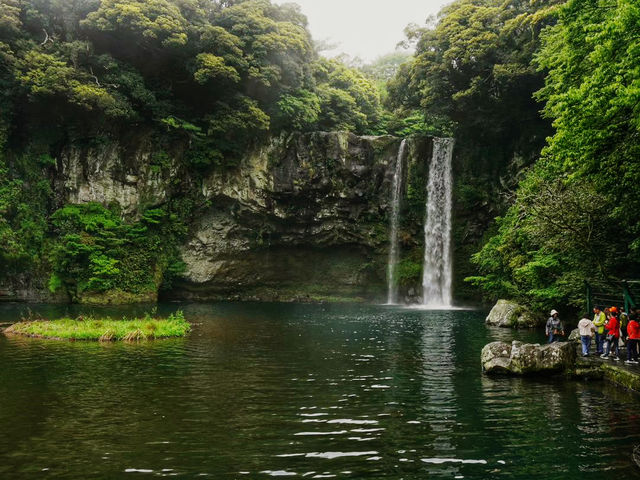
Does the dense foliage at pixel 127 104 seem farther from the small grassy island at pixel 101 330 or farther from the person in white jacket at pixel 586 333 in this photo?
the person in white jacket at pixel 586 333

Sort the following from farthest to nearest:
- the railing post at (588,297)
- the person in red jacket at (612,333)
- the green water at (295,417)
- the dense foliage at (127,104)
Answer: the dense foliage at (127,104)
the railing post at (588,297)
the person in red jacket at (612,333)
the green water at (295,417)

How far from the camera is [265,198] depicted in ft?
133

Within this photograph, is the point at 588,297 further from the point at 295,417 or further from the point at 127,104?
the point at 127,104

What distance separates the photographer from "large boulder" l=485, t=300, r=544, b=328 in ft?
79.7

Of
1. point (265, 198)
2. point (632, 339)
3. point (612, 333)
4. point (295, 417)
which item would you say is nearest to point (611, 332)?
point (612, 333)

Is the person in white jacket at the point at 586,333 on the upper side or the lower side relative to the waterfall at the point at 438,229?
lower

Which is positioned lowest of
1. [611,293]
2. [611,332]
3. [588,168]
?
[611,332]

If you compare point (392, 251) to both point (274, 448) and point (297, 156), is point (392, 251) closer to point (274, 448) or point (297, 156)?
point (297, 156)

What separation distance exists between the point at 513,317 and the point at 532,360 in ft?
38.6

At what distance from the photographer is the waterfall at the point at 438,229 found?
39.6 meters

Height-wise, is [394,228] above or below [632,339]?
above

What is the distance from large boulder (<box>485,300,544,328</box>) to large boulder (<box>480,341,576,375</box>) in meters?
10.9

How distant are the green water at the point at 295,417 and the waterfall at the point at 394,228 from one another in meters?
25.6

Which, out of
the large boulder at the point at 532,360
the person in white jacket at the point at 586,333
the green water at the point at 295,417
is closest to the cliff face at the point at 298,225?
the green water at the point at 295,417
